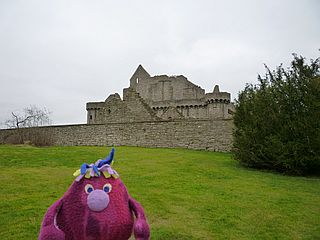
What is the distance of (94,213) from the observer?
3.03 metres

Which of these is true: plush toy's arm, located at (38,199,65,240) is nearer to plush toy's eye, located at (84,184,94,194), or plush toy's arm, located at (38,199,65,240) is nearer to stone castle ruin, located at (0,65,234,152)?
plush toy's eye, located at (84,184,94,194)

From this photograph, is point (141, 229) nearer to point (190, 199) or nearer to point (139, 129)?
point (190, 199)

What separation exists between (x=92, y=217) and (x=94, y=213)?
4 centimetres

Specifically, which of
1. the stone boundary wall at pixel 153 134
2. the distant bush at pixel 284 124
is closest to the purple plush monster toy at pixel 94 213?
the distant bush at pixel 284 124

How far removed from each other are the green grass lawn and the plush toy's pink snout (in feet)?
7.74

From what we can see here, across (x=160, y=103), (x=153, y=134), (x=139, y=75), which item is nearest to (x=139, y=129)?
(x=153, y=134)

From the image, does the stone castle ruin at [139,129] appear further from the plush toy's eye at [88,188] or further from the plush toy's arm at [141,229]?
the plush toy's eye at [88,188]

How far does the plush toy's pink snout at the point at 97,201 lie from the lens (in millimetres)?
3021

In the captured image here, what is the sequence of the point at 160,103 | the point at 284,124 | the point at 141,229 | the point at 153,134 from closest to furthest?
the point at 141,229, the point at 284,124, the point at 153,134, the point at 160,103

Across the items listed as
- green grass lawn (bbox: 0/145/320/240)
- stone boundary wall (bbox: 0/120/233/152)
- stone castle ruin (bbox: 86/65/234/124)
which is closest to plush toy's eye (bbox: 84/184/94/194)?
green grass lawn (bbox: 0/145/320/240)

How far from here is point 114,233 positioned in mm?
3053

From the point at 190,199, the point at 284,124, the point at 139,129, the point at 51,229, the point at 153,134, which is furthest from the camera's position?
the point at 139,129

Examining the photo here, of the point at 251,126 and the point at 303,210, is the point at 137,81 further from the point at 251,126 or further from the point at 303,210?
the point at 303,210

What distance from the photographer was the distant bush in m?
12.5
